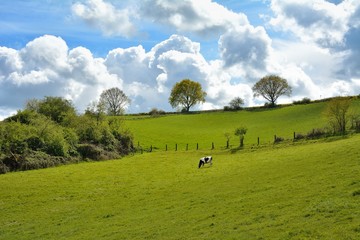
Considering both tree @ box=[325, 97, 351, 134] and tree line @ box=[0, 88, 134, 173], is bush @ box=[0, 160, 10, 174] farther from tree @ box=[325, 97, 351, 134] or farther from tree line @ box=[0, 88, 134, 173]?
tree @ box=[325, 97, 351, 134]

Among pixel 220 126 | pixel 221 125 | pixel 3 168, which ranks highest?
pixel 221 125

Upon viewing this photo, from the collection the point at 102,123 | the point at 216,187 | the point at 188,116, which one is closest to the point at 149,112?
the point at 188,116

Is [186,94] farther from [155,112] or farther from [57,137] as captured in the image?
[57,137]

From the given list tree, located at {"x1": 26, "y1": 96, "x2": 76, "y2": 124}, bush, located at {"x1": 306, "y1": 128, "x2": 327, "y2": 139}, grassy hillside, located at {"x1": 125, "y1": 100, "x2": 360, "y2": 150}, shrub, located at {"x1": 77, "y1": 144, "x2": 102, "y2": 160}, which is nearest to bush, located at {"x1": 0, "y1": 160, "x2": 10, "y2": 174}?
shrub, located at {"x1": 77, "y1": 144, "x2": 102, "y2": 160}

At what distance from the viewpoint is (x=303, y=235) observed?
1295cm

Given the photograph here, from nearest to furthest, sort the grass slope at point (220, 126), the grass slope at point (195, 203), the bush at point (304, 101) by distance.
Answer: the grass slope at point (195, 203) < the grass slope at point (220, 126) < the bush at point (304, 101)

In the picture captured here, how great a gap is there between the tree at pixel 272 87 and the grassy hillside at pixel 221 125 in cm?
1426

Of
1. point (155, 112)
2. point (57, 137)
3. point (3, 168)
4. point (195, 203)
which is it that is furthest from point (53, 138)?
point (155, 112)

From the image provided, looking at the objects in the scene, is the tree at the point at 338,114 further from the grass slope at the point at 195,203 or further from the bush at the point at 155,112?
the bush at the point at 155,112

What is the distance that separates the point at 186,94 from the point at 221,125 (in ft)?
115

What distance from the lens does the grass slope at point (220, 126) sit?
73106 mm

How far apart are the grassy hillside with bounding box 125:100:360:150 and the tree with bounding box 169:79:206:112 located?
1875cm

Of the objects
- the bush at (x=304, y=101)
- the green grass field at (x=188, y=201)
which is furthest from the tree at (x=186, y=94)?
the green grass field at (x=188, y=201)

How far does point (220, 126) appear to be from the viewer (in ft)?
301
